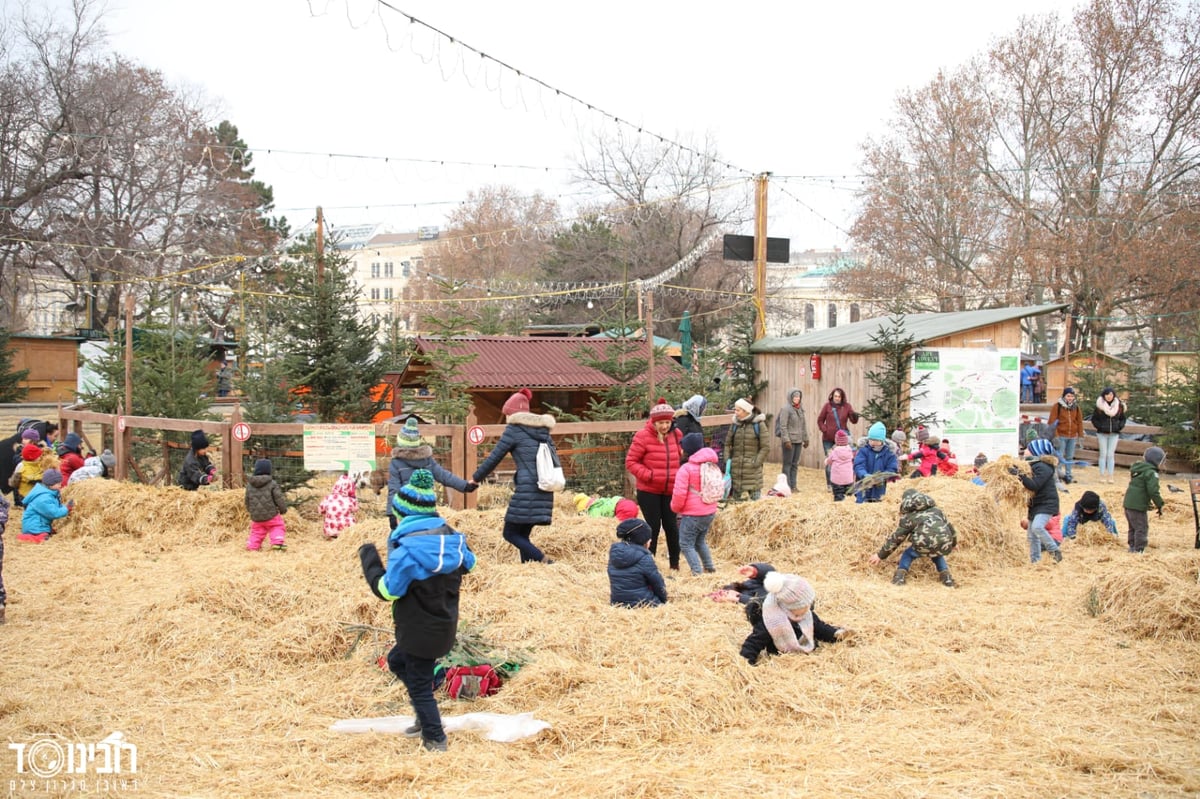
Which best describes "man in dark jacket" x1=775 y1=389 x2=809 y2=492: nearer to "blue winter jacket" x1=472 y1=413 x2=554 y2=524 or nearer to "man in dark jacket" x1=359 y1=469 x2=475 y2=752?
"blue winter jacket" x1=472 y1=413 x2=554 y2=524

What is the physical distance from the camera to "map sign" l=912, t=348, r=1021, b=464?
1700cm

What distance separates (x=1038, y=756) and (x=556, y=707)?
244 centimetres

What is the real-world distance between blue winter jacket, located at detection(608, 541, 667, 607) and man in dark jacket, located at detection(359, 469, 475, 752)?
223 cm

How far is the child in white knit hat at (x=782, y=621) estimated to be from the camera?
6012 millimetres

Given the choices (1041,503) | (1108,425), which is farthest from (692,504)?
(1108,425)

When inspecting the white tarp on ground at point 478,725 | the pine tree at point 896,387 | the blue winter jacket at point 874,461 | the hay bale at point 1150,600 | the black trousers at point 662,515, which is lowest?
the white tarp on ground at point 478,725

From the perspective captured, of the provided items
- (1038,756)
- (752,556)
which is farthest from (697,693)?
(752,556)

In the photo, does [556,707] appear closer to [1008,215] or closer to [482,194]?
[1008,215]

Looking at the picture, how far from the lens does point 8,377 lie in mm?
29578

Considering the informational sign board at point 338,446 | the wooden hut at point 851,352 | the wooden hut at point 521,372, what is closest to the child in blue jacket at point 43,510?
the informational sign board at point 338,446

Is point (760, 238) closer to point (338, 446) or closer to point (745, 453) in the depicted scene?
point (745, 453)

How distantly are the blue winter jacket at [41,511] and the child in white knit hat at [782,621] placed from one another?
840 cm

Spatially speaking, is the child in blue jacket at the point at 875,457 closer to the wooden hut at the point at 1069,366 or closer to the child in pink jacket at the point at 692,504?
the child in pink jacket at the point at 692,504

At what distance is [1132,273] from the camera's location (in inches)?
1278
